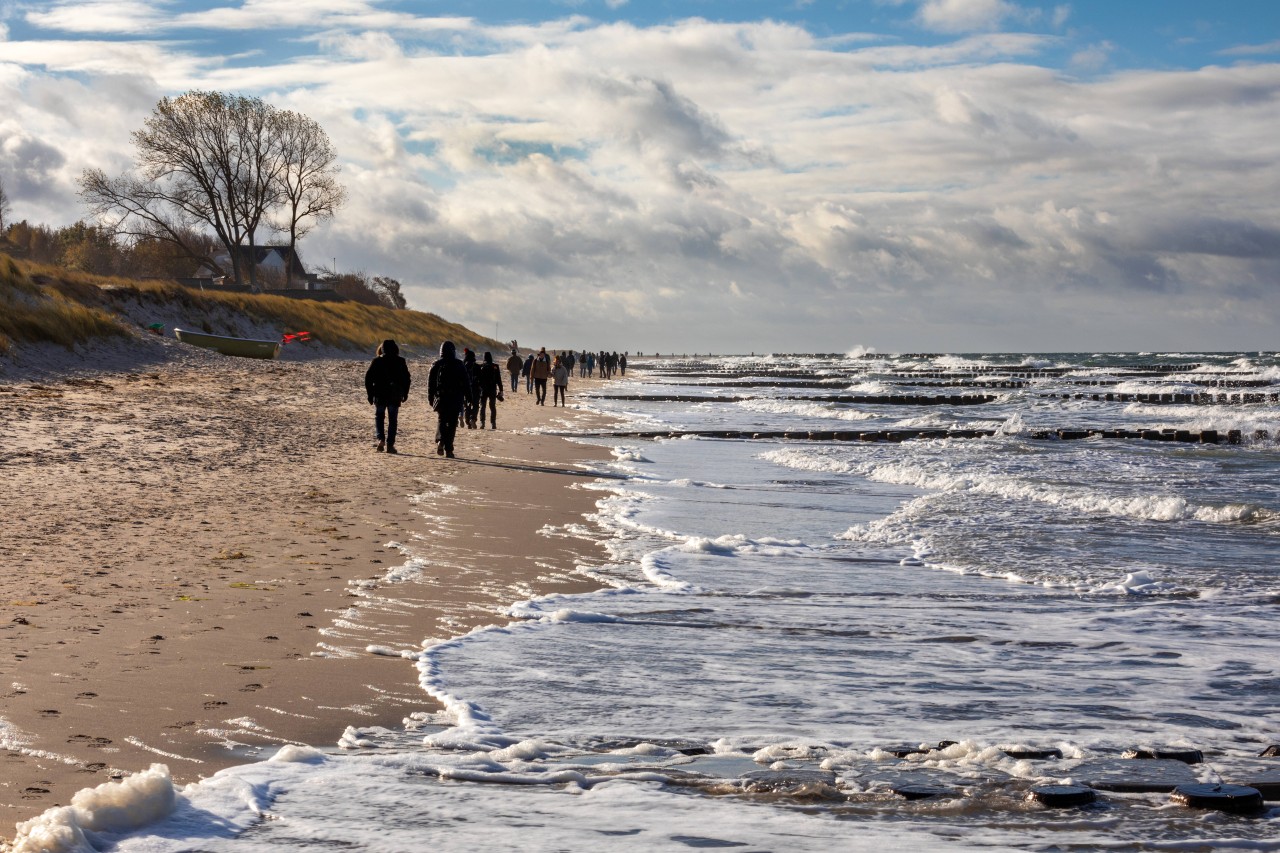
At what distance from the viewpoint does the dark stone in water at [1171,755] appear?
453cm

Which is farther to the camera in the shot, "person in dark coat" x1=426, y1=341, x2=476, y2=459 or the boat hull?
the boat hull

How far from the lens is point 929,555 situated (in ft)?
33.3

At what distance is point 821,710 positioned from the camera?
516cm

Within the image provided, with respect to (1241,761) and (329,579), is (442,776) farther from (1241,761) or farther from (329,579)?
(329,579)

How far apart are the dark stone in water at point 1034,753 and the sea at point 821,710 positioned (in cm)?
1

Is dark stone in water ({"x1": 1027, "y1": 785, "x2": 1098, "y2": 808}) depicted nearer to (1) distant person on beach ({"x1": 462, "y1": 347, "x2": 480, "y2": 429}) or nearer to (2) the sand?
(2) the sand

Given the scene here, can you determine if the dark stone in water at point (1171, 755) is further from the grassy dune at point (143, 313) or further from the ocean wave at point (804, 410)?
the ocean wave at point (804, 410)

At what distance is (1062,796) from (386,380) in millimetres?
14735

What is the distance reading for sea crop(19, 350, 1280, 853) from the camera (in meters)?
3.69

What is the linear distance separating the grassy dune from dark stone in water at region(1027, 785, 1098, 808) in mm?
24590

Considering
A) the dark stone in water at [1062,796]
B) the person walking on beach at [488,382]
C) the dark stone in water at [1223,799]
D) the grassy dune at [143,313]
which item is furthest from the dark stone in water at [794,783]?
the grassy dune at [143,313]

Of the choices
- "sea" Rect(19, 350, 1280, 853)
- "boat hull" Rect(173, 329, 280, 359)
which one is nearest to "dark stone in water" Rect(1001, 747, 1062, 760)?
"sea" Rect(19, 350, 1280, 853)

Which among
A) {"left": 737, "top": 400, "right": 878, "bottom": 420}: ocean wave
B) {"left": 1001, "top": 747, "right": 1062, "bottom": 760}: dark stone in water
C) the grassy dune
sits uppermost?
the grassy dune

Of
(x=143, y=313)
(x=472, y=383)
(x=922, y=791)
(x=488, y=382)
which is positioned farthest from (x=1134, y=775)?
(x=143, y=313)
